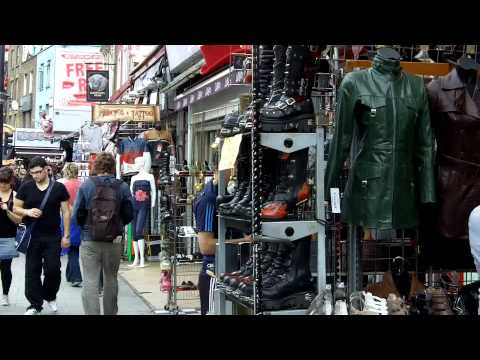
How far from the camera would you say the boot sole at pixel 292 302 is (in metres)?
3.88

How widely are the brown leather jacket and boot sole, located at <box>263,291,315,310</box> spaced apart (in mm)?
840

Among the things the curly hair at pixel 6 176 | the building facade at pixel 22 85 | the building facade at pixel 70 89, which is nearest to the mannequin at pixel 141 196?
the curly hair at pixel 6 176

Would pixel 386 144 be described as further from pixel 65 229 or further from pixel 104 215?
pixel 65 229

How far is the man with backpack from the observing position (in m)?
6.23

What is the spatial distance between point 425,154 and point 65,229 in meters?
5.37

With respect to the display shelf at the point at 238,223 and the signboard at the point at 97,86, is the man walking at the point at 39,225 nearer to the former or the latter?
the display shelf at the point at 238,223

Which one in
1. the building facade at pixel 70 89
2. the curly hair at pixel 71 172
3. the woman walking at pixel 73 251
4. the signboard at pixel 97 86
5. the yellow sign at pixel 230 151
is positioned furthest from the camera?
the building facade at pixel 70 89

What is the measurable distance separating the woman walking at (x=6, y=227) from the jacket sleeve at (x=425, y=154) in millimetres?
5332

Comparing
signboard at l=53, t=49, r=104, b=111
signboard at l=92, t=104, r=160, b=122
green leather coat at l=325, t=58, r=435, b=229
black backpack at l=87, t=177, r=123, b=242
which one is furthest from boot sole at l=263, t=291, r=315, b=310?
signboard at l=53, t=49, r=104, b=111

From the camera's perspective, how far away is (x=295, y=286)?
394 cm

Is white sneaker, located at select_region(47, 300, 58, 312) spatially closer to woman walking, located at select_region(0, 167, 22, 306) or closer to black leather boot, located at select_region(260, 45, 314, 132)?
woman walking, located at select_region(0, 167, 22, 306)

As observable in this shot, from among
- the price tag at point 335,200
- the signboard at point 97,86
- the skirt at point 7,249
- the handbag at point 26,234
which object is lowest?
the skirt at point 7,249
